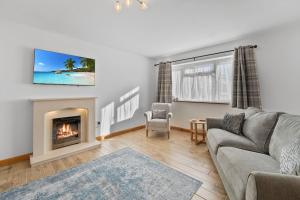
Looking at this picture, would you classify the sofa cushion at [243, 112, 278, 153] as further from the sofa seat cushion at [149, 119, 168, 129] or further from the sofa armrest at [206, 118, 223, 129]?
the sofa seat cushion at [149, 119, 168, 129]

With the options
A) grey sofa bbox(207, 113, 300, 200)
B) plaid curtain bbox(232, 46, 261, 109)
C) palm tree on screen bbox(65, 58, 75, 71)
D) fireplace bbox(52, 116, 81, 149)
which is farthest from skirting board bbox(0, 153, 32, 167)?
plaid curtain bbox(232, 46, 261, 109)

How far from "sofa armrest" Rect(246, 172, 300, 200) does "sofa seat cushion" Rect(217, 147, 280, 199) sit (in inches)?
9.5

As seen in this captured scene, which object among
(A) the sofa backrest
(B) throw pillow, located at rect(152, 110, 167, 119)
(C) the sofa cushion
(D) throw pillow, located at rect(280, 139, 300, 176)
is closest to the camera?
(D) throw pillow, located at rect(280, 139, 300, 176)

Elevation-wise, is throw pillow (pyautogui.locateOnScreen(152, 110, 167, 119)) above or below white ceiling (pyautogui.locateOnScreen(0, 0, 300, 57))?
below

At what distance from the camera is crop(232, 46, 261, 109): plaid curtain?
278 cm

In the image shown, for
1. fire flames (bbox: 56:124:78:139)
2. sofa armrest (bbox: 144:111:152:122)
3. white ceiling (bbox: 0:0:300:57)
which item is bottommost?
fire flames (bbox: 56:124:78:139)

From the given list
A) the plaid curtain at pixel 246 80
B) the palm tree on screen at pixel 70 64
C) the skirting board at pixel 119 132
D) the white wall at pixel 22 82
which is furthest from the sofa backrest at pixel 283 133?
the palm tree on screen at pixel 70 64

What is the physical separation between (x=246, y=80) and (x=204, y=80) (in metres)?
1.01

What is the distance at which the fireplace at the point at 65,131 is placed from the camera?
2686 millimetres

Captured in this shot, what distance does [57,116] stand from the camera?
2707 millimetres

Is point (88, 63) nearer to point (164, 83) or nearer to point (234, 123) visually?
point (164, 83)

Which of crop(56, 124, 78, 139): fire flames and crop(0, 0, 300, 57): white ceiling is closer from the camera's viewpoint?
crop(0, 0, 300, 57): white ceiling

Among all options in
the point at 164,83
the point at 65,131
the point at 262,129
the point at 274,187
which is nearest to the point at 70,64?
the point at 65,131

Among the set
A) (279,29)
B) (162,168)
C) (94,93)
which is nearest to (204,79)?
(279,29)
